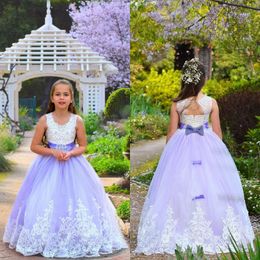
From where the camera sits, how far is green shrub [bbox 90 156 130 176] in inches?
128

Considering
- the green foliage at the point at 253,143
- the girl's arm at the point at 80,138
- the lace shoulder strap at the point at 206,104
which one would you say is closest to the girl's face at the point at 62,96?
the girl's arm at the point at 80,138

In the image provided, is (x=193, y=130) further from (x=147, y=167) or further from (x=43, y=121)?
(x=43, y=121)

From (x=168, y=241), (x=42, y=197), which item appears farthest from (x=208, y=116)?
(x=42, y=197)

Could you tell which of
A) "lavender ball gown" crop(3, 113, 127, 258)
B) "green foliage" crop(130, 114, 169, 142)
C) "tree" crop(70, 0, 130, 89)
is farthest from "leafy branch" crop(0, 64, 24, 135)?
"green foliage" crop(130, 114, 169, 142)

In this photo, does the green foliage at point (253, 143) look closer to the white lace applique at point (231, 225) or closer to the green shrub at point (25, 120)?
the white lace applique at point (231, 225)

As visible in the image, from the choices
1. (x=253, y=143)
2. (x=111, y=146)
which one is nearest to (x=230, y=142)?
(x=253, y=143)

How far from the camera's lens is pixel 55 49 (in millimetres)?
3213

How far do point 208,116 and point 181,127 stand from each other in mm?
167

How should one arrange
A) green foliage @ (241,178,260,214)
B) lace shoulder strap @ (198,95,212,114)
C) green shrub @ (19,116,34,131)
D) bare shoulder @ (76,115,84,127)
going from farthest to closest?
Answer: green foliage @ (241,178,260,214)
lace shoulder strap @ (198,95,212,114)
green shrub @ (19,116,34,131)
bare shoulder @ (76,115,84,127)

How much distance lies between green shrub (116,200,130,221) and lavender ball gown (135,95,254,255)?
0.15m

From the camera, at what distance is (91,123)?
325 centimetres

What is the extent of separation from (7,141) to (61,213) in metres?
0.56

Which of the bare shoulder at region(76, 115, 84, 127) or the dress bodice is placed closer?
the bare shoulder at region(76, 115, 84, 127)

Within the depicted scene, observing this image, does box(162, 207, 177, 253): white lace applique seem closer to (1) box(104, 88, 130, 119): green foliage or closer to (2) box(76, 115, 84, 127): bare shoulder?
(1) box(104, 88, 130, 119): green foliage
